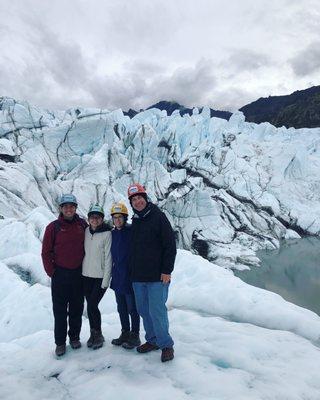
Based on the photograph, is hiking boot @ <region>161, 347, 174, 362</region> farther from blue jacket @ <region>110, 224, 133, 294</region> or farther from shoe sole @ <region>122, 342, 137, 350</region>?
blue jacket @ <region>110, 224, 133, 294</region>

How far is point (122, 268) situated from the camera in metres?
3.57

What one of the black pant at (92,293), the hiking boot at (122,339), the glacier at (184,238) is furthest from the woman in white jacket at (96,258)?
the glacier at (184,238)

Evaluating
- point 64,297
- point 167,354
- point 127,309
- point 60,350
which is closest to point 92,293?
point 64,297

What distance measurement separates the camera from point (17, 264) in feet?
28.6

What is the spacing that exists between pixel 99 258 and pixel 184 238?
71.0ft

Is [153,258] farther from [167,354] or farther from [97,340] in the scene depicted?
[97,340]

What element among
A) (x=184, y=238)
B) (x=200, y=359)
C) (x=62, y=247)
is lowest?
(x=184, y=238)

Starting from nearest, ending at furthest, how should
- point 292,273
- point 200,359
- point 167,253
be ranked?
point 167,253 < point 200,359 < point 292,273

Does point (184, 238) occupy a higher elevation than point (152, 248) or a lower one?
lower

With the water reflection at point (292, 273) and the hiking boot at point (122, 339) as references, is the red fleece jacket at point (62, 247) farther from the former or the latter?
the water reflection at point (292, 273)

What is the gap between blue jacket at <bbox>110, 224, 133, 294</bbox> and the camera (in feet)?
11.7

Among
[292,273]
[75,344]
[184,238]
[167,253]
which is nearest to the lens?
[167,253]

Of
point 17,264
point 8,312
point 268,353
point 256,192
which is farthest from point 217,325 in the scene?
point 256,192

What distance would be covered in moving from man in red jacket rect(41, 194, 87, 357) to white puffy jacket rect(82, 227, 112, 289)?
0.08m
